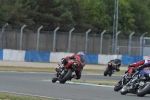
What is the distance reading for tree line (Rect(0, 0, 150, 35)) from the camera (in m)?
55.8

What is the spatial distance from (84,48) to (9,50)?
7.55 meters

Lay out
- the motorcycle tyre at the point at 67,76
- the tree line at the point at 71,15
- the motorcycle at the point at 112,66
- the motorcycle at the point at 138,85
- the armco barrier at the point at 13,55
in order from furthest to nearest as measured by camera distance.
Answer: the tree line at the point at 71,15
the armco barrier at the point at 13,55
the motorcycle at the point at 112,66
the motorcycle tyre at the point at 67,76
the motorcycle at the point at 138,85

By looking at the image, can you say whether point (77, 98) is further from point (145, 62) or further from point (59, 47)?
point (59, 47)

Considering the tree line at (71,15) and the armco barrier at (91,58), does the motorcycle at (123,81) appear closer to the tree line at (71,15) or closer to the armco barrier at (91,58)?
the armco barrier at (91,58)

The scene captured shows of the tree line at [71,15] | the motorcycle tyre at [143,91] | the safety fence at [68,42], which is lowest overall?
the motorcycle tyre at [143,91]

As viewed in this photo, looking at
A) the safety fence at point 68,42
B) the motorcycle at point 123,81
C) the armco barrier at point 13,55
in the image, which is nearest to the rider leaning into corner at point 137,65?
the motorcycle at point 123,81

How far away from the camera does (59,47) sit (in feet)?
145

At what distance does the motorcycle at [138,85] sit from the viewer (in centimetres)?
1575

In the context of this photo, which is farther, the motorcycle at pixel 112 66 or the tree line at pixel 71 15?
the tree line at pixel 71 15

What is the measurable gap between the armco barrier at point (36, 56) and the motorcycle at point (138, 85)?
24.7 metres

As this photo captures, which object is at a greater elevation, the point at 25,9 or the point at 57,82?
the point at 25,9

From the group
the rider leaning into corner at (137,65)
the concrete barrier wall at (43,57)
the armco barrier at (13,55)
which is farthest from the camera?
the concrete barrier wall at (43,57)

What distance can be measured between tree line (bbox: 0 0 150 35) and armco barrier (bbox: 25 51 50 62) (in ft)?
26.5

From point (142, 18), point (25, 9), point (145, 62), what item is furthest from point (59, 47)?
point (142, 18)
